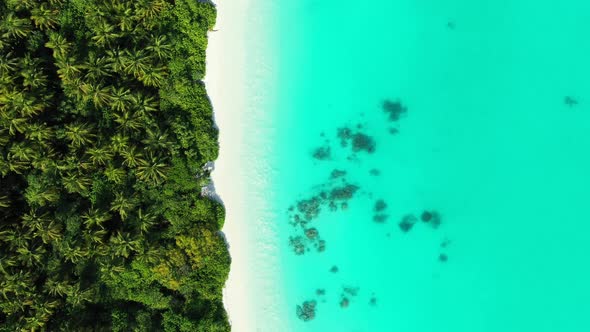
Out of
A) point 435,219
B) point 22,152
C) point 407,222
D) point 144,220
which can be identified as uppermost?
point 435,219

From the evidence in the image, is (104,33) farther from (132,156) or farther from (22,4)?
(132,156)

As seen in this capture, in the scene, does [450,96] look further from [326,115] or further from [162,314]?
[162,314]

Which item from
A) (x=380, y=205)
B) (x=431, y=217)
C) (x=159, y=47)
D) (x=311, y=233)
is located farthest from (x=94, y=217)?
(x=431, y=217)

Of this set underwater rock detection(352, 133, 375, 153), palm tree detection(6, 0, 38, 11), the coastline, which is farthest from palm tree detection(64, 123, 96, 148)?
underwater rock detection(352, 133, 375, 153)

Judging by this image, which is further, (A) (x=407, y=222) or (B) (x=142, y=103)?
(A) (x=407, y=222)

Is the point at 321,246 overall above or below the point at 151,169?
above

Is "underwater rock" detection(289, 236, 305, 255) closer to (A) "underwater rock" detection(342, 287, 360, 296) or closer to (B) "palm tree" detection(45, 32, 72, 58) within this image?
(A) "underwater rock" detection(342, 287, 360, 296)

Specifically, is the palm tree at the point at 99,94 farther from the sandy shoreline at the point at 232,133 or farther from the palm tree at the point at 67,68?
the sandy shoreline at the point at 232,133

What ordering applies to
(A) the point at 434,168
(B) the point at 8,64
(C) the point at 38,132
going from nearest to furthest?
(B) the point at 8,64, (C) the point at 38,132, (A) the point at 434,168
